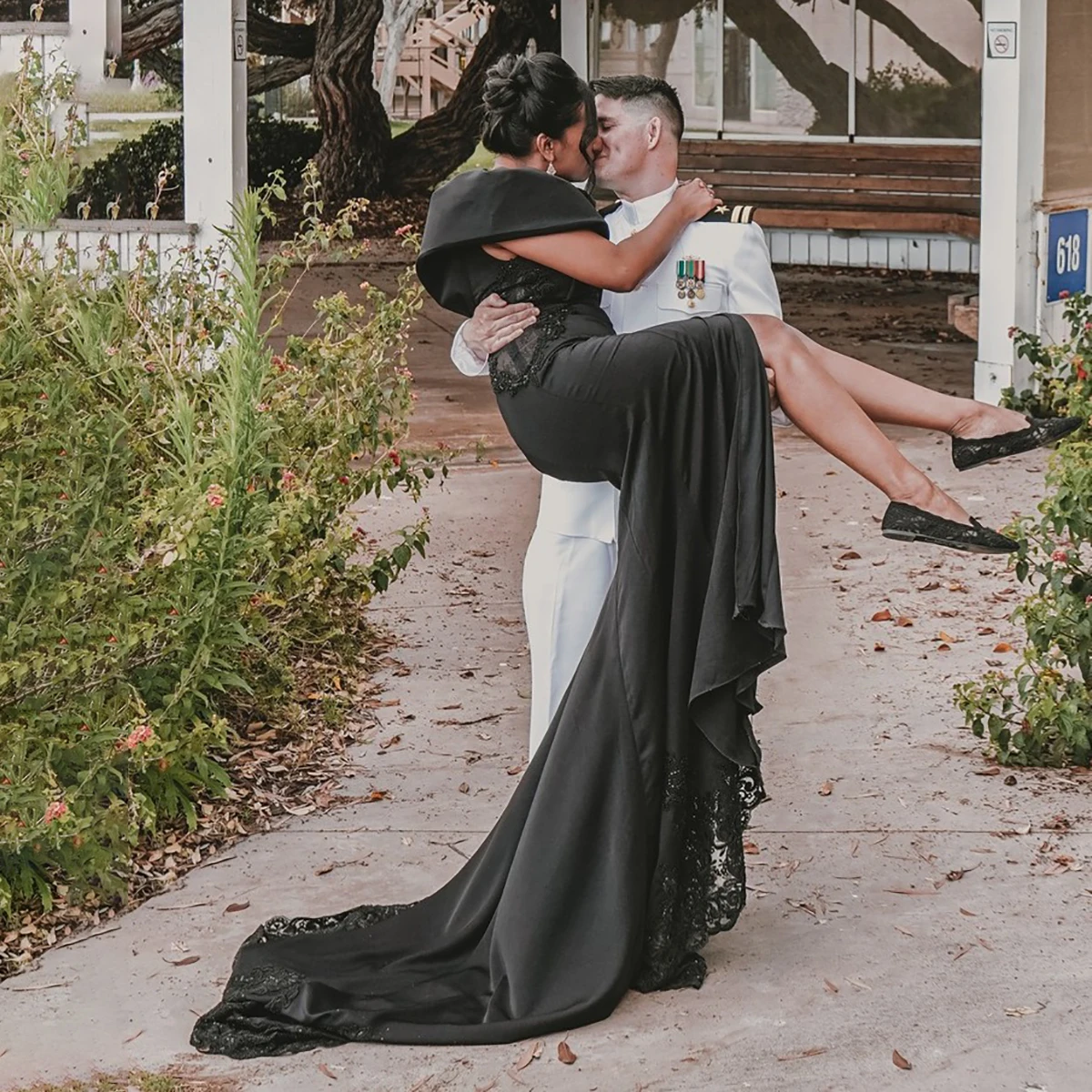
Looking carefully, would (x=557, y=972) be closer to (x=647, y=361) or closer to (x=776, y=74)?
(x=647, y=361)

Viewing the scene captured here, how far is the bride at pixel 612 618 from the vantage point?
3.87 m

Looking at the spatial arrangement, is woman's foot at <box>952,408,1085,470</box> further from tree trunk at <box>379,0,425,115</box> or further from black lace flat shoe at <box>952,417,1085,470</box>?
tree trunk at <box>379,0,425,115</box>

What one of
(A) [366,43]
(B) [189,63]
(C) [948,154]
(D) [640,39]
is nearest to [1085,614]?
(B) [189,63]

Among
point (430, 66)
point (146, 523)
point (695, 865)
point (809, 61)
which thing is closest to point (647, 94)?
point (695, 865)

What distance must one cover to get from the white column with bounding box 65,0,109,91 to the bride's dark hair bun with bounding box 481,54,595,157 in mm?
6161

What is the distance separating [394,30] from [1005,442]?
17673 mm

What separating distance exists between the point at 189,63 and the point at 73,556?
18.7 feet

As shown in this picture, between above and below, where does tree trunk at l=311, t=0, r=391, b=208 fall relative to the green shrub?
above

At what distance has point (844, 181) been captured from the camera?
16297mm

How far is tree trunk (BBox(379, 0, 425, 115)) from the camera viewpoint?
827 inches

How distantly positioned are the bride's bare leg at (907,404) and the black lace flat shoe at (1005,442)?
1 cm

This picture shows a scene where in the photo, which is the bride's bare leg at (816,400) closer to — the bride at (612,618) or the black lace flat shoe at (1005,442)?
the bride at (612,618)

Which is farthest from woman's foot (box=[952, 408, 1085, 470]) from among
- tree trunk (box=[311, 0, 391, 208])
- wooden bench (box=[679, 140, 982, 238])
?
tree trunk (box=[311, 0, 391, 208])

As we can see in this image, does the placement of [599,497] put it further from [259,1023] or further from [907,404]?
[259,1023]
